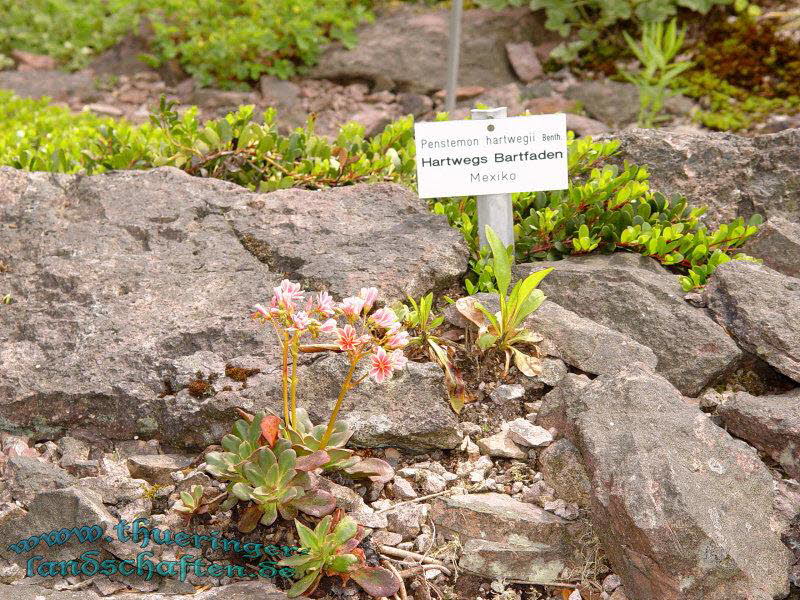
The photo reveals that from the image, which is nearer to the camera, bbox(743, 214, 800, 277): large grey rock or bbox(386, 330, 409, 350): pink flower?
bbox(386, 330, 409, 350): pink flower

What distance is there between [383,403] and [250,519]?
0.66 metres

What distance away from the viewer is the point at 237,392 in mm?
3250

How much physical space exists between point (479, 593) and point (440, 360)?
0.89m

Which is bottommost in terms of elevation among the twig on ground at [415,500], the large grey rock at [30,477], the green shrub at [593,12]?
the twig on ground at [415,500]

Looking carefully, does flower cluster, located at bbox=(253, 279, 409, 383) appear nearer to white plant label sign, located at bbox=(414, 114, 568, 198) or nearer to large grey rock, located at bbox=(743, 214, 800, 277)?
white plant label sign, located at bbox=(414, 114, 568, 198)

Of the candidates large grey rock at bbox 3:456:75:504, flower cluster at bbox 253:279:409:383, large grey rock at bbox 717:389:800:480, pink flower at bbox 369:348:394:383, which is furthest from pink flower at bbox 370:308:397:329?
large grey rock at bbox 717:389:800:480

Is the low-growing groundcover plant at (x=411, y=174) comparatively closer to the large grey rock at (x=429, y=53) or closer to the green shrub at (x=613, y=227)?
the green shrub at (x=613, y=227)

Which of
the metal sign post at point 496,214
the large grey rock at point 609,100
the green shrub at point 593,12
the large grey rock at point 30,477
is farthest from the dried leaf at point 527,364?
the green shrub at point 593,12

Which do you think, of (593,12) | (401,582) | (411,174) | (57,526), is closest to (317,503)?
(401,582)

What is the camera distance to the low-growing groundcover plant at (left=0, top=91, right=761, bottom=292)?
13.4 feet

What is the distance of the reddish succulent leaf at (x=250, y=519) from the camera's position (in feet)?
9.41

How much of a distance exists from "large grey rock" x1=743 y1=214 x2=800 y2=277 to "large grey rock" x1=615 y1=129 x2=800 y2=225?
9.9 inches

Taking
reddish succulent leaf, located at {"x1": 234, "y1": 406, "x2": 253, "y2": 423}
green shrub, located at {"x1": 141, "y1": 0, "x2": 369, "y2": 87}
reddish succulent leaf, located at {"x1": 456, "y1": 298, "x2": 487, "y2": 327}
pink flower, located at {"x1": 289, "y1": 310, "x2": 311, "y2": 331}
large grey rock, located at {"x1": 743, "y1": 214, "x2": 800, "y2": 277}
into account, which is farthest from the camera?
green shrub, located at {"x1": 141, "y1": 0, "x2": 369, "y2": 87}

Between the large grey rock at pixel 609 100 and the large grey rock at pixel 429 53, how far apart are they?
31.6 inches
